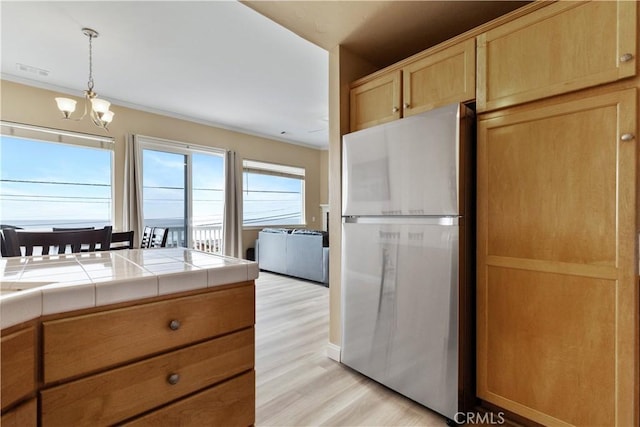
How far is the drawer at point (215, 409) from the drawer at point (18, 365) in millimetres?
325

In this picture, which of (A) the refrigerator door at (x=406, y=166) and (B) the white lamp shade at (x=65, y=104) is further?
(B) the white lamp shade at (x=65, y=104)

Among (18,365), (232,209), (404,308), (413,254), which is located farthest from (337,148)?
(232,209)

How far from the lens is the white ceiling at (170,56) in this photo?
2.53 meters

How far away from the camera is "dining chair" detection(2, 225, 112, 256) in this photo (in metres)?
1.69

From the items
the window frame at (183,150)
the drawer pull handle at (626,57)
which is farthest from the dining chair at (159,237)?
the drawer pull handle at (626,57)

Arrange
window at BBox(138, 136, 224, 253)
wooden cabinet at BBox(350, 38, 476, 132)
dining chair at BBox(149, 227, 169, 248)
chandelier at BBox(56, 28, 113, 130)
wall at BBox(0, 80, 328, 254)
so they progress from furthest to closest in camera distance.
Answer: window at BBox(138, 136, 224, 253)
wall at BBox(0, 80, 328, 254)
dining chair at BBox(149, 227, 169, 248)
chandelier at BBox(56, 28, 113, 130)
wooden cabinet at BBox(350, 38, 476, 132)

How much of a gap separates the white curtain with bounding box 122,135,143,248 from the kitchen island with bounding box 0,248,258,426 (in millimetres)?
3690

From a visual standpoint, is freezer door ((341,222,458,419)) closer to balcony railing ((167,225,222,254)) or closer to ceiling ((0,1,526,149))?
ceiling ((0,1,526,149))

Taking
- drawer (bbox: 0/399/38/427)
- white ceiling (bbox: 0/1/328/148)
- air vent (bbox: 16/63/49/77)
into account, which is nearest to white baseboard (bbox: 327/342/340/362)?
drawer (bbox: 0/399/38/427)

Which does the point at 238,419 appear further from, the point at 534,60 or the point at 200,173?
the point at 200,173

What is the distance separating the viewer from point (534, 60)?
1.52m

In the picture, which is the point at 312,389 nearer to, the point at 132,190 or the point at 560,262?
the point at 560,262

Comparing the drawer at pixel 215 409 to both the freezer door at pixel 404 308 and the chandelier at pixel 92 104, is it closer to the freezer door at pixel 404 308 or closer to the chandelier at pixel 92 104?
the freezer door at pixel 404 308

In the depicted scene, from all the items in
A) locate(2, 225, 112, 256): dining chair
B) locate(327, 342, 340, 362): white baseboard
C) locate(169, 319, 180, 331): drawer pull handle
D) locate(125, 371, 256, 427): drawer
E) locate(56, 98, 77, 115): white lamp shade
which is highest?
locate(56, 98, 77, 115): white lamp shade
